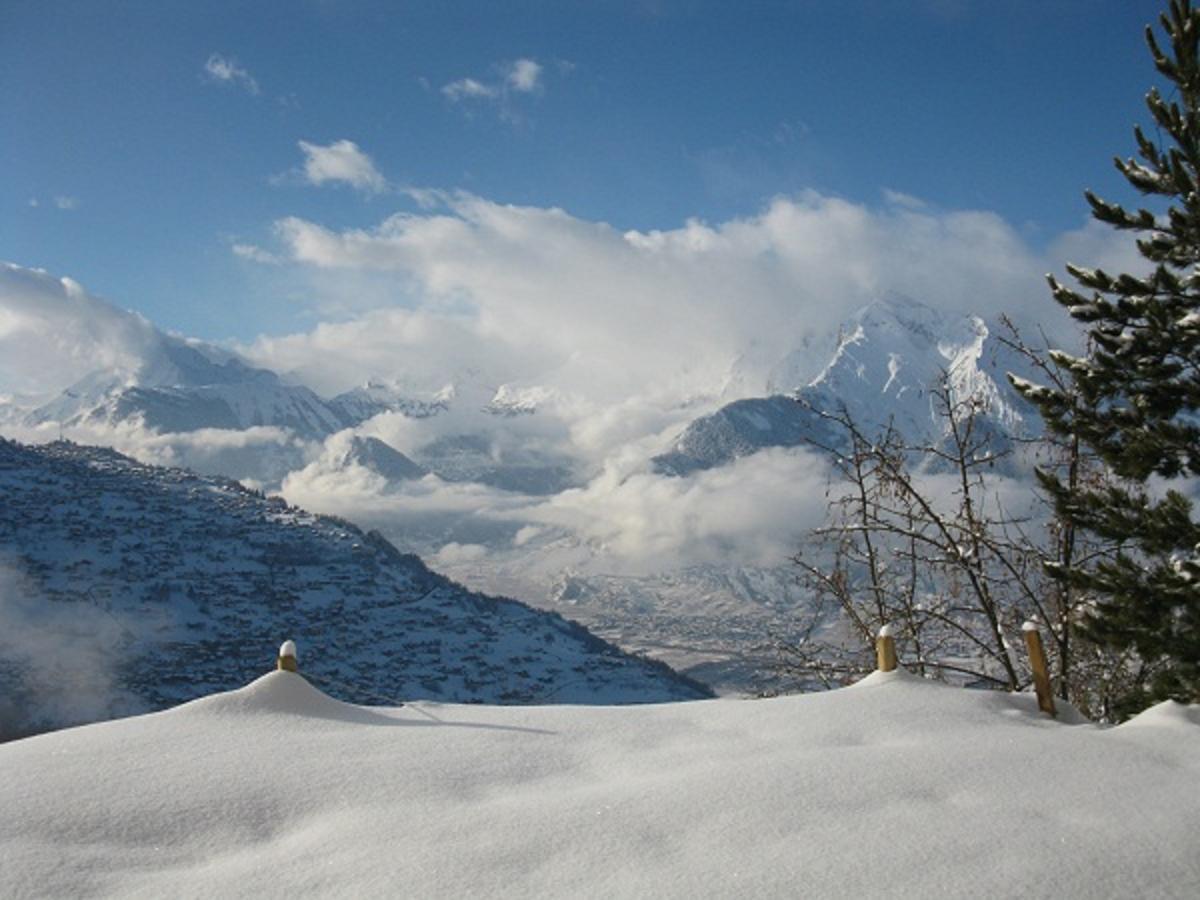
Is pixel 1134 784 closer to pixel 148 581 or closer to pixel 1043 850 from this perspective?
pixel 1043 850

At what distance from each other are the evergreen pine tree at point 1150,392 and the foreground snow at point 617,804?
1.61 metres

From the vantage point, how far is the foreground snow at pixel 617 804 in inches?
188

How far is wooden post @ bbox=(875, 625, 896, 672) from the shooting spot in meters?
8.59

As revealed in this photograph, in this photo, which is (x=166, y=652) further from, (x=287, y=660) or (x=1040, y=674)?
(x=1040, y=674)

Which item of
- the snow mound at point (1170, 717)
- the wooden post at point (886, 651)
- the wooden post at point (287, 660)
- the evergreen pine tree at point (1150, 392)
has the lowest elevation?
the snow mound at point (1170, 717)

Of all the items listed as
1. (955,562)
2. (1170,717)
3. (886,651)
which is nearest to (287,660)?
(886,651)

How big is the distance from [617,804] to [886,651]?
13.0 ft

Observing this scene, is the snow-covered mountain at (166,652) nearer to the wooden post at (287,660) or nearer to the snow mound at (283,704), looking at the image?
the wooden post at (287,660)

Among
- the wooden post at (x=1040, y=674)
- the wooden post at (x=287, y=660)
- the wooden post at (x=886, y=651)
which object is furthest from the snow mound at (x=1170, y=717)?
the wooden post at (x=287, y=660)

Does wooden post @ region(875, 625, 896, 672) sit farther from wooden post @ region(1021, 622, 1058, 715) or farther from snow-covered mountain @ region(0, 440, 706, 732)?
snow-covered mountain @ region(0, 440, 706, 732)

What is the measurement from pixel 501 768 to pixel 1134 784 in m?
4.27

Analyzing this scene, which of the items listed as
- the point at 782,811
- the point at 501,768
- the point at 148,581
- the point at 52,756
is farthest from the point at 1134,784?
the point at 148,581

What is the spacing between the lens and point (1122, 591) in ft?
29.6

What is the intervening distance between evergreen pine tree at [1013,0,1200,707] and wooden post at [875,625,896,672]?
219 centimetres
